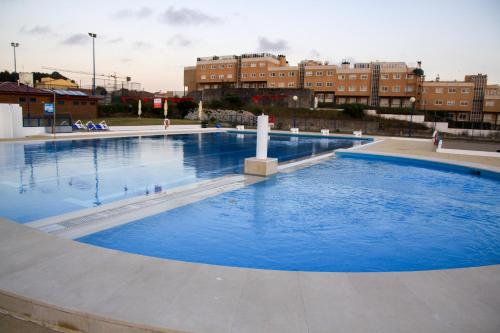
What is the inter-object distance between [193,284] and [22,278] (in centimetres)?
193

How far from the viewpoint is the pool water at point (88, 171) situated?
8539mm

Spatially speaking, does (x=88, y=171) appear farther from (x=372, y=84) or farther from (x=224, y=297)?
(x=372, y=84)

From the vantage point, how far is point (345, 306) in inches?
142

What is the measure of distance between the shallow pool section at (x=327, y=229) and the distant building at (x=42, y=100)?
26425mm

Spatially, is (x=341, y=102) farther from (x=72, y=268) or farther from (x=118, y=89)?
(x=72, y=268)

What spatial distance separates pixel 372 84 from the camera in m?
59.1

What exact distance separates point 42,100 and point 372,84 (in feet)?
158

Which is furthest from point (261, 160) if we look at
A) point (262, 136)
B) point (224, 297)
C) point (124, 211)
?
point (224, 297)

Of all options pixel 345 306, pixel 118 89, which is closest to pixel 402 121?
pixel 345 306

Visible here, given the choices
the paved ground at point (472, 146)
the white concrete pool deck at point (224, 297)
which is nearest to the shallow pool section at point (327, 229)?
the white concrete pool deck at point (224, 297)

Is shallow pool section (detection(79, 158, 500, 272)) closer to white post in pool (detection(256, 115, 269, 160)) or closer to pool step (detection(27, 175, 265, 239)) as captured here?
pool step (detection(27, 175, 265, 239))

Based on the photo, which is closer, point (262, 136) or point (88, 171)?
point (88, 171)

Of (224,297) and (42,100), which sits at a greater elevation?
(42,100)

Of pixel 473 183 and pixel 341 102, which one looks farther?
pixel 341 102
